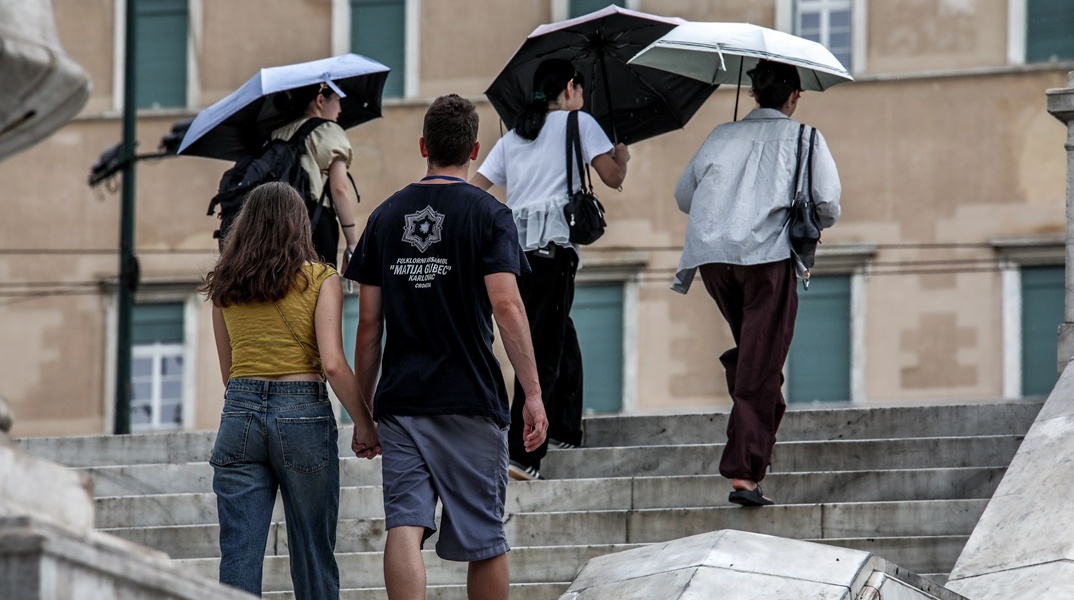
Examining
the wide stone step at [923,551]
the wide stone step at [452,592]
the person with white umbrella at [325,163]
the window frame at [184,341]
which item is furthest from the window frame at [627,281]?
the wide stone step at [452,592]

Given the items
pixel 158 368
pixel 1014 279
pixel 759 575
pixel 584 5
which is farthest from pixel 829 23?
pixel 759 575

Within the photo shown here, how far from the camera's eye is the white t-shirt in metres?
11.0

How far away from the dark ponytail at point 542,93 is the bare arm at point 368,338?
117 inches

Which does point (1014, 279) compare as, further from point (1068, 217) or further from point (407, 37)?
point (1068, 217)

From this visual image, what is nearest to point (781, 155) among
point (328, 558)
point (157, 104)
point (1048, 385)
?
point (328, 558)

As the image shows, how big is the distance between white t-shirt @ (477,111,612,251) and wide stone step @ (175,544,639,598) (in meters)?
1.54

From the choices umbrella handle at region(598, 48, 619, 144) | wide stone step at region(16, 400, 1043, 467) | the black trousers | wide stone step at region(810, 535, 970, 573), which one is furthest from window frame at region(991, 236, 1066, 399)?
wide stone step at region(810, 535, 970, 573)

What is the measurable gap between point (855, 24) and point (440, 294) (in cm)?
2113

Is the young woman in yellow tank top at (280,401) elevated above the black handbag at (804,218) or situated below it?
→ below

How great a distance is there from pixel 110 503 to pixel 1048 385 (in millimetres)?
18022

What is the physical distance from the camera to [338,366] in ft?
26.9

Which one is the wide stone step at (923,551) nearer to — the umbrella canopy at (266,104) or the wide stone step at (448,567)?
the wide stone step at (448,567)

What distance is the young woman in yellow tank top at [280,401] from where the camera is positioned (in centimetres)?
818

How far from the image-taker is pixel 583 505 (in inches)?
432
